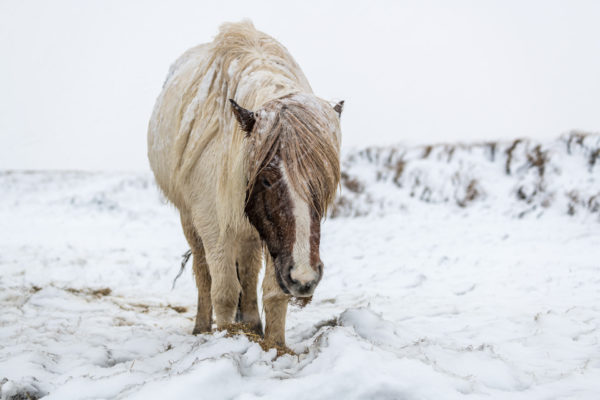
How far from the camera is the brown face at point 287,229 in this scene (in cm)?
172

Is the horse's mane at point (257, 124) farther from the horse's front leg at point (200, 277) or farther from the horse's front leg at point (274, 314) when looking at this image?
the horse's front leg at point (200, 277)

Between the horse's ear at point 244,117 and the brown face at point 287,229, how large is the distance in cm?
Answer: 24

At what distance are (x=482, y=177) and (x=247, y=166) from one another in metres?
7.14

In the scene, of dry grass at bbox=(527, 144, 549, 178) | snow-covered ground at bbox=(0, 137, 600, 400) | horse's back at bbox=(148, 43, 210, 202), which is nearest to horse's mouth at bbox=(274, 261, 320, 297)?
snow-covered ground at bbox=(0, 137, 600, 400)

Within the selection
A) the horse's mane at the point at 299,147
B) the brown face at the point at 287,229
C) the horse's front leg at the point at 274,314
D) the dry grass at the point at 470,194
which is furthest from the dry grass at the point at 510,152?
the brown face at the point at 287,229

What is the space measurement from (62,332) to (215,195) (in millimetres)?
1499

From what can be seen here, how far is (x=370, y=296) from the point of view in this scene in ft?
13.8

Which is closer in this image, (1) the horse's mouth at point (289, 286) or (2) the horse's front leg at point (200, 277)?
(1) the horse's mouth at point (289, 286)

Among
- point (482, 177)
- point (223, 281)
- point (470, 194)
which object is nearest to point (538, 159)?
point (482, 177)

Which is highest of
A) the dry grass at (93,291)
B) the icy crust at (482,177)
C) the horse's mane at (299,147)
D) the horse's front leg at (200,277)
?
the horse's mane at (299,147)

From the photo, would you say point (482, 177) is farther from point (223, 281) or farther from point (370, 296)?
point (223, 281)

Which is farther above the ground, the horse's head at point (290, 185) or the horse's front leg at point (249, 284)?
the horse's head at point (290, 185)

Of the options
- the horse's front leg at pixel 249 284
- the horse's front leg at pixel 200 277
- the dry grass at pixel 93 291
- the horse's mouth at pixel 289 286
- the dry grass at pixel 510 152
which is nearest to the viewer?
the horse's mouth at pixel 289 286

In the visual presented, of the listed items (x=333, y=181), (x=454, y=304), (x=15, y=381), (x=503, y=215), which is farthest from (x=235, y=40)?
(x=503, y=215)
